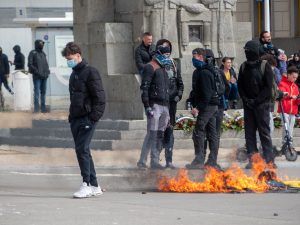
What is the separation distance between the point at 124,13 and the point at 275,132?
3.52 m

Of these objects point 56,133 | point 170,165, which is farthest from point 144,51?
point 170,165

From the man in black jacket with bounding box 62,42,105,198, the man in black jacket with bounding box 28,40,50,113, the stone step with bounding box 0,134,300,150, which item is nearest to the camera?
the man in black jacket with bounding box 62,42,105,198

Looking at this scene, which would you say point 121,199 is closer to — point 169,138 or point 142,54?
point 169,138

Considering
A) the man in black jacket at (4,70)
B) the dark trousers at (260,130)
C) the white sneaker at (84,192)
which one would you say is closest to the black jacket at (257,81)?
the dark trousers at (260,130)

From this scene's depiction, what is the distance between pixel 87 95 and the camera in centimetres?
1429

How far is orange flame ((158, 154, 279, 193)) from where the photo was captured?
14.8m

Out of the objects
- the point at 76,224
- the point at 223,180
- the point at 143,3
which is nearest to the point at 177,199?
the point at 223,180

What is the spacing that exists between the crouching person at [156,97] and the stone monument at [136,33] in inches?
156

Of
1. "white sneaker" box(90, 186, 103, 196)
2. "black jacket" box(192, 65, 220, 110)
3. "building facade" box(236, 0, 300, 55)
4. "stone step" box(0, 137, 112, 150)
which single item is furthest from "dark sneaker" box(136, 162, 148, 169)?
"building facade" box(236, 0, 300, 55)

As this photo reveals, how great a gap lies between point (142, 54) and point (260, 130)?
4427 mm

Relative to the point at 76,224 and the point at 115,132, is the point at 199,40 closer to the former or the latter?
the point at 115,132

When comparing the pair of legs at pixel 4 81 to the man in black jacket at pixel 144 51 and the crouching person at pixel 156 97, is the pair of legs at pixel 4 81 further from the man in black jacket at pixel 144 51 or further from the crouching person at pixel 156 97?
the crouching person at pixel 156 97

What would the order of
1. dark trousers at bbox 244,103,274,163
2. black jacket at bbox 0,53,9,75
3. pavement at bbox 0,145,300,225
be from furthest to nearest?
black jacket at bbox 0,53,9,75, dark trousers at bbox 244,103,274,163, pavement at bbox 0,145,300,225

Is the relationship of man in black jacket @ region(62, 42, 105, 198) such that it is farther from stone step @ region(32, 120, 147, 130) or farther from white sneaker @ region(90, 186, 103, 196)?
stone step @ region(32, 120, 147, 130)
